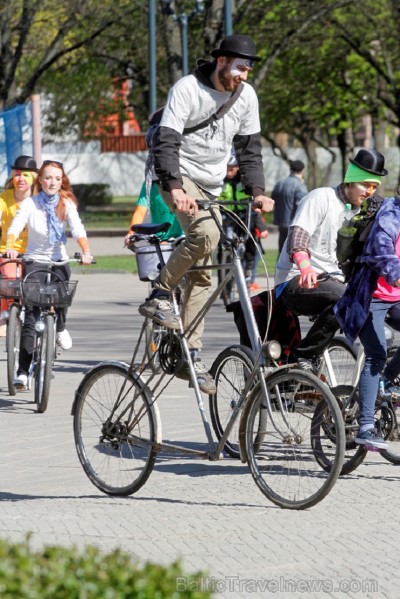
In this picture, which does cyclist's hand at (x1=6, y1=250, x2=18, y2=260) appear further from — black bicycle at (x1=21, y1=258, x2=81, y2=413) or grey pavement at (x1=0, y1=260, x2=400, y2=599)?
grey pavement at (x1=0, y1=260, x2=400, y2=599)

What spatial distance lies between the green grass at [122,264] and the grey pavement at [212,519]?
15305 mm

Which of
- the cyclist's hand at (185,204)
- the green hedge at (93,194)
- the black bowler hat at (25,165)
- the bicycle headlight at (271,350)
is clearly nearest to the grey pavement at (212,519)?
the bicycle headlight at (271,350)

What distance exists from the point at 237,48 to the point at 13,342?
382 centimetres

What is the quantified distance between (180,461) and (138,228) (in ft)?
4.64

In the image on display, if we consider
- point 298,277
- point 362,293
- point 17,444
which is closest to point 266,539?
point 362,293

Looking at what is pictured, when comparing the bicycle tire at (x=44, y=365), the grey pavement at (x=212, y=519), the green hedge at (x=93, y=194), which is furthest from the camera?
the green hedge at (x=93, y=194)

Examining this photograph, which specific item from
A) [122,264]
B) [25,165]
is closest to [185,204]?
[25,165]

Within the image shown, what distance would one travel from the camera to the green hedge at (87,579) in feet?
10.2

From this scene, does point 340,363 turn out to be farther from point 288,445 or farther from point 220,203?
point 220,203

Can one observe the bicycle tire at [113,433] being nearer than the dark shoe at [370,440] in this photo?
Yes

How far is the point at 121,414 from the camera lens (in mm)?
6672

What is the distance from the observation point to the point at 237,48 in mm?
7035

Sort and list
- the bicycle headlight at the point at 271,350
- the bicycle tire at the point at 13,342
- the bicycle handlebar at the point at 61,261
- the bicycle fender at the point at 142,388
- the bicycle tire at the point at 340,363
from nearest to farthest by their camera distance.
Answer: the bicycle headlight at the point at 271,350
the bicycle fender at the point at 142,388
the bicycle tire at the point at 340,363
the bicycle handlebar at the point at 61,261
the bicycle tire at the point at 13,342

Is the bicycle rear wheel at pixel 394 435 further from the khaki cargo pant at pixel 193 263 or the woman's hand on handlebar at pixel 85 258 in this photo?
the woman's hand on handlebar at pixel 85 258
